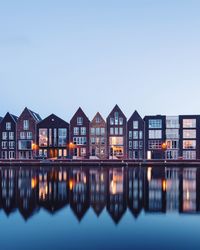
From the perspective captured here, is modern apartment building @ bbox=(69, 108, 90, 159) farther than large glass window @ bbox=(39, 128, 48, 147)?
No

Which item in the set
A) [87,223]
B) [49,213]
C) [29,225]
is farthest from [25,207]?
[87,223]

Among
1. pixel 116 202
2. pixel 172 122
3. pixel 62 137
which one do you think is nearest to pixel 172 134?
pixel 172 122

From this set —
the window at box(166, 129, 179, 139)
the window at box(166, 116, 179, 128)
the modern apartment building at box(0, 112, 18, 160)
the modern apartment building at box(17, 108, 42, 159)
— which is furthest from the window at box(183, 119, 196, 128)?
the modern apartment building at box(0, 112, 18, 160)

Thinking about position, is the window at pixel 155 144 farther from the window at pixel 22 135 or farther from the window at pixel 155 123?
the window at pixel 22 135

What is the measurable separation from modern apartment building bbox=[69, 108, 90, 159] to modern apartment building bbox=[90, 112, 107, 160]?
141 centimetres

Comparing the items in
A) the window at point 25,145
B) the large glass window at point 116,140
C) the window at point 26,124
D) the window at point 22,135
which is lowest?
the window at point 25,145

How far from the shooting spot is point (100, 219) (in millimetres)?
16703

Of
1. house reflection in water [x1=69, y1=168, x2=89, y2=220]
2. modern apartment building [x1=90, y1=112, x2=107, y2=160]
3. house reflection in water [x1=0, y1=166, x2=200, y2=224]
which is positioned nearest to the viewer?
house reflection in water [x1=69, y1=168, x2=89, y2=220]

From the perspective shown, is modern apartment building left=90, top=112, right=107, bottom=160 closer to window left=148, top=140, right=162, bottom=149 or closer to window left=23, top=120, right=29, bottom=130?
window left=148, top=140, right=162, bottom=149

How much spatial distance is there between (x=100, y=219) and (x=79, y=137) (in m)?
62.2

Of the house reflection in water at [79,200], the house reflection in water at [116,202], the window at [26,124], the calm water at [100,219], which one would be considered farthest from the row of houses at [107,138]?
the calm water at [100,219]

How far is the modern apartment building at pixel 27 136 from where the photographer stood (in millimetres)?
78750

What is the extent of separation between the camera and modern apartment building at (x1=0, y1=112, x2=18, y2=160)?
260 ft

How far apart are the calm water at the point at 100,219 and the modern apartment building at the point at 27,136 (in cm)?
5376
